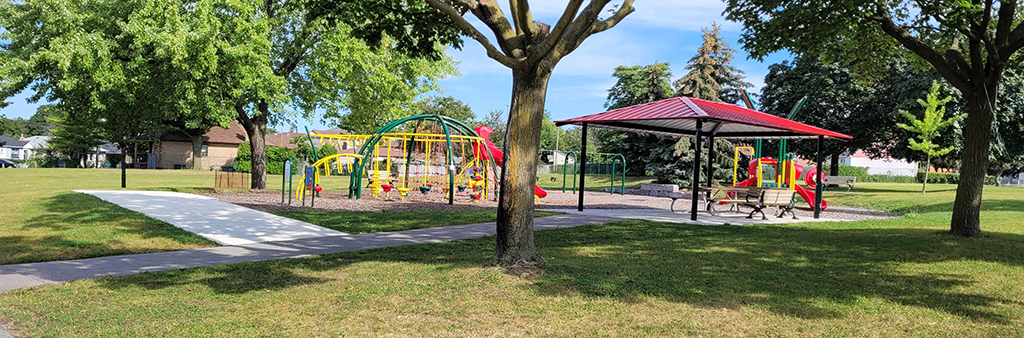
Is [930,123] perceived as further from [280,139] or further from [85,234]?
[280,139]

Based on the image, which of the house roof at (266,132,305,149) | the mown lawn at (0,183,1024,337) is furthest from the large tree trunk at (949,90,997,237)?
the house roof at (266,132,305,149)

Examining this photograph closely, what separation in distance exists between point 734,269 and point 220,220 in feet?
32.4

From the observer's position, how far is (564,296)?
6.03 metres

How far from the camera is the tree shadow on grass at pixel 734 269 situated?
6.21 meters

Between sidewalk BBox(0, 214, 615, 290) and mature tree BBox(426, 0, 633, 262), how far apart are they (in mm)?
3277

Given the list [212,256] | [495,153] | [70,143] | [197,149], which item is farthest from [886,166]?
[212,256]

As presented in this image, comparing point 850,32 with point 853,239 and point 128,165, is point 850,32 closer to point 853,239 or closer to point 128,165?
point 853,239

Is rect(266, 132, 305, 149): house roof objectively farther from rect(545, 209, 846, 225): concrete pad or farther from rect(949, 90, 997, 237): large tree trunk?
rect(949, 90, 997, 237): large tree trunk

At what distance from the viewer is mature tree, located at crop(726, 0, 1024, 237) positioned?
36.6ft

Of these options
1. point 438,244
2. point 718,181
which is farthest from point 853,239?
→ point 718,181

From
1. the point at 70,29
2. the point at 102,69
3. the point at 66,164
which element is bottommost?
the point at 66,164

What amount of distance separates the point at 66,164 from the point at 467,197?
54.6 metres

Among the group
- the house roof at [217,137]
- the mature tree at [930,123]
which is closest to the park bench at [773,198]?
the mature tree at [930,123]

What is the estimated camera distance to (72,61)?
60.4 feet
